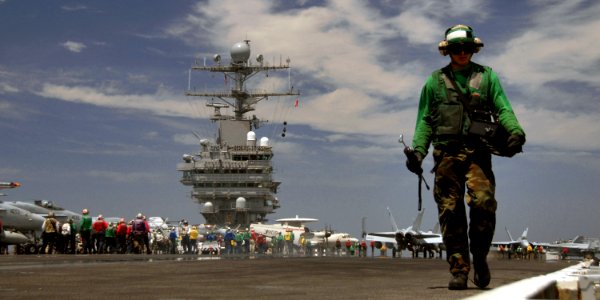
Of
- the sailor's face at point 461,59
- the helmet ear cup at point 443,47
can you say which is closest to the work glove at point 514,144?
the sailor's face at point 461,59

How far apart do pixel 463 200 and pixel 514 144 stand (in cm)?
73

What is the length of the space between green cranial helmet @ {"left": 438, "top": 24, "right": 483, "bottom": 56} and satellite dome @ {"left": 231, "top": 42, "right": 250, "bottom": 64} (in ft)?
227

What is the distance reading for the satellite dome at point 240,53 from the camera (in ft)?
246

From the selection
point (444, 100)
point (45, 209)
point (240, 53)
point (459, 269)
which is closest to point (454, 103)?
point (444, 100)

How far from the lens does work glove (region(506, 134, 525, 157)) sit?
597 cm

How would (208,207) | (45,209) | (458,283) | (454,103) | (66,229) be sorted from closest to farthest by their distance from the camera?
(458,283)
(454,103)
(66,229)
(45,209)
(208,207)

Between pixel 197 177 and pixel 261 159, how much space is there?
6355mm

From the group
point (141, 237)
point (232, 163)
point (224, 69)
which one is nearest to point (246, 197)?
point (232, 163)

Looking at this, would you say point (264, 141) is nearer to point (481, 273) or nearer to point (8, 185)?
point (8, 185)

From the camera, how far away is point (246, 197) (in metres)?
71.1

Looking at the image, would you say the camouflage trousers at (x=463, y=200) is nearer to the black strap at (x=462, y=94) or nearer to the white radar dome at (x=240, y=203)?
the black strap at (x=462, y=94)

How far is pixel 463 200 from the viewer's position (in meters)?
6.45

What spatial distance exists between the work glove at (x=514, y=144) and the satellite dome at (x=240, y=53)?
2749 inches

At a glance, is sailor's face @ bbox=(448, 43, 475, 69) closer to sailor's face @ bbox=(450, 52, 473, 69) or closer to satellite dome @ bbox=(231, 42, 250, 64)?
sailor's face @ bbox=(450, 52, 473, 69)
